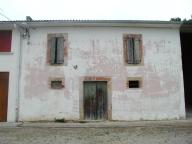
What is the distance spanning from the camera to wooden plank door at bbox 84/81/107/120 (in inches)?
664

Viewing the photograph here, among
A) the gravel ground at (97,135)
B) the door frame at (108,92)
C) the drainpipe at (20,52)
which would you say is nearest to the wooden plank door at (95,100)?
the door frame at (108,92)

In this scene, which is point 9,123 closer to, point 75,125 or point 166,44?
point 75,125

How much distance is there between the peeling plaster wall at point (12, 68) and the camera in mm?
16750

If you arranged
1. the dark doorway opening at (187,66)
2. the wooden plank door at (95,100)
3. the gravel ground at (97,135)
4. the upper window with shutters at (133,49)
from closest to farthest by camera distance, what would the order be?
the gravel ground at (97,135) → the wooden plank door at (95,100) → the upper window with shutters at (133,49) → the dark doorway opening at (187,66)

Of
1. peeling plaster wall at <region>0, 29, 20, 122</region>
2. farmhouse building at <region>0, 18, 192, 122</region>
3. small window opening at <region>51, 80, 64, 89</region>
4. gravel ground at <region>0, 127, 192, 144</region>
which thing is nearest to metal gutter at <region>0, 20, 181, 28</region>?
farmhouse building at <region>0, 18, 192, 122</region>

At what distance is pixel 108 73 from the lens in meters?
17.1

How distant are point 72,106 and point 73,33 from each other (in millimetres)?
4181

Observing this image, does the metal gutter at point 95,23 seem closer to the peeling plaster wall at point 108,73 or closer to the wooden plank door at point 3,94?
the peeling plaster wall at point 108,73

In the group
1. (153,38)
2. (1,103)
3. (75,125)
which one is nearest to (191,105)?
(153,38)

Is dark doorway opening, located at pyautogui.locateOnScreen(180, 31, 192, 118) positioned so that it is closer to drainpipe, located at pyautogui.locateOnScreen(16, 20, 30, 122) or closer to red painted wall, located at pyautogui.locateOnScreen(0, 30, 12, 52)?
drainpipe, located at pyautogui.locateOnScreen(16, 20, 30, 122)

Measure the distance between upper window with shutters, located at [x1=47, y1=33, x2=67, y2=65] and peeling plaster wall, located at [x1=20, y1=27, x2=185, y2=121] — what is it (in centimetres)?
28

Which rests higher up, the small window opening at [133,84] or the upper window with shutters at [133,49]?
the upper window with shutters at [133,49]

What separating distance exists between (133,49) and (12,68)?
23.0ft

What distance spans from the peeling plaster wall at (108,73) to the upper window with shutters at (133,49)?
242 millimetres
